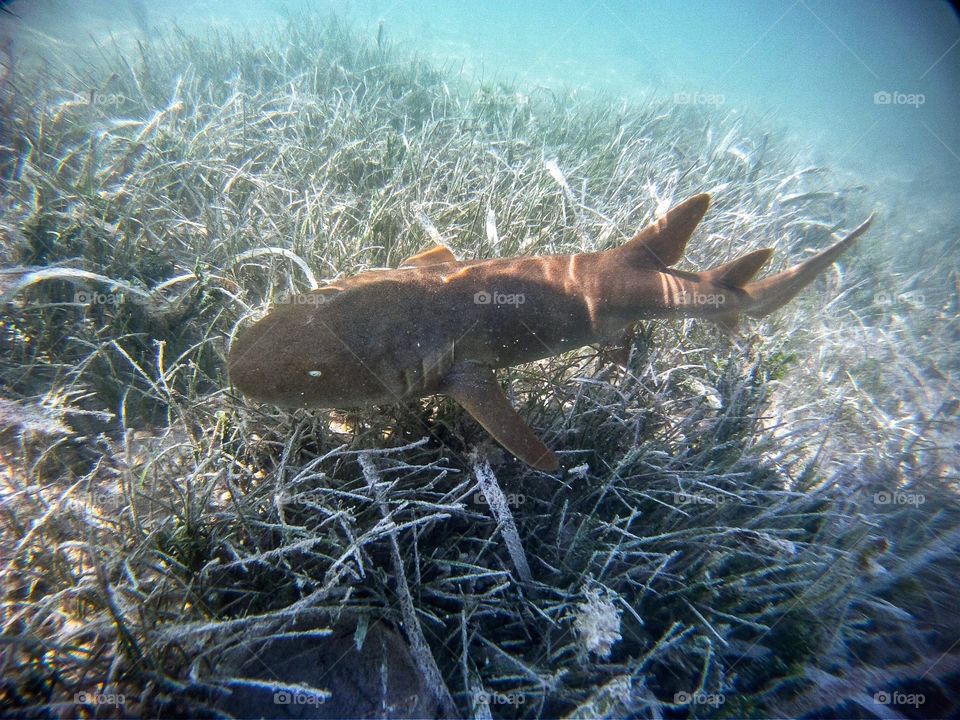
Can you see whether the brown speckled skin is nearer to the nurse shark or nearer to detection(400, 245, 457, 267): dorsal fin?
the nurse shark

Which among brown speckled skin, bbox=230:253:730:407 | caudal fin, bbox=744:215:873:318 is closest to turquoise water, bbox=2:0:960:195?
caudal fin, bbox=744:215:873:318

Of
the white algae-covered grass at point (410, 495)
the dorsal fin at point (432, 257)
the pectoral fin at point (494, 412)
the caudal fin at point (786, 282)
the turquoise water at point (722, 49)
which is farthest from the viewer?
the turquoise water at point (722, 49)

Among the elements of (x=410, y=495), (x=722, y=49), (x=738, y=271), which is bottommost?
(x=410, y=495)

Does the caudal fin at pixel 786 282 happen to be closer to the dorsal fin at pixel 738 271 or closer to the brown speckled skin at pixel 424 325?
the dorsal fin at pixel 738 271

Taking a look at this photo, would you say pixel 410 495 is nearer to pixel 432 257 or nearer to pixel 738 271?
pixel 432 257

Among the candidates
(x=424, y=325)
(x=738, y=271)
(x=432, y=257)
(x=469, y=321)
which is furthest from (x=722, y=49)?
(x=424, y=325)

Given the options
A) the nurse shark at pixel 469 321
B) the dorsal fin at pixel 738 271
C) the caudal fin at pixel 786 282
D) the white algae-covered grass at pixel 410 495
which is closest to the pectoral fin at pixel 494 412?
the nurse shark at pixel 469 321
